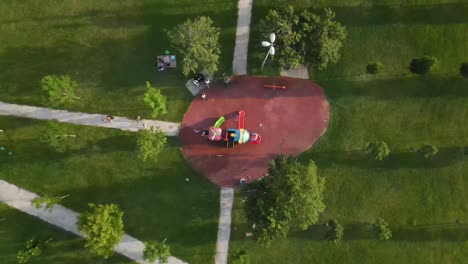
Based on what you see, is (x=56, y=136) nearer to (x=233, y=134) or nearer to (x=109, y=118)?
(x=109, y=118)

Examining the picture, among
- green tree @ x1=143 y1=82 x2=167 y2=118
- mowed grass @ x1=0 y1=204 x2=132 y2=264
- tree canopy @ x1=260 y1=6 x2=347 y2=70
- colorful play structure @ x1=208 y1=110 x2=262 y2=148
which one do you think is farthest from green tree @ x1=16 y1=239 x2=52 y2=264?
tree canopy @ x1=260 y1=6 x2=347 y2=70

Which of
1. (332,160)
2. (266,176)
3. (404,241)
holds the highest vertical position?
(332,160)

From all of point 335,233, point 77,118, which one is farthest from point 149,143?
point 335,233

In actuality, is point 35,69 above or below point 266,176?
above

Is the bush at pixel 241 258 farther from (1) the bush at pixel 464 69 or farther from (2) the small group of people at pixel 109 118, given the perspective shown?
(1) the bush at pixel 464 69

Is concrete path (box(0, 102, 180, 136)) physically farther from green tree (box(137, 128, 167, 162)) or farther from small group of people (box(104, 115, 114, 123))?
green tree (box(137, 128, 167, 162))

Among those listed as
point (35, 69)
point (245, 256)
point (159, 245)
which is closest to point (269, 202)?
point (245, 256)

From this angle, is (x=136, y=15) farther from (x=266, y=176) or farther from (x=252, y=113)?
(x=266, y=176)
